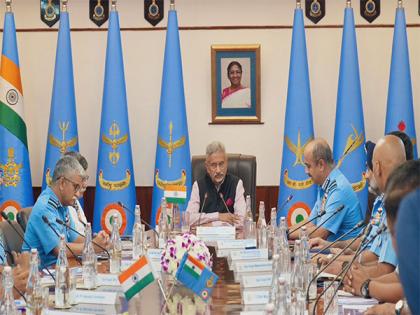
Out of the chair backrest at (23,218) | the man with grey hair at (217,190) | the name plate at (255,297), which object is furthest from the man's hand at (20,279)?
the man with grey hair at (217,190)

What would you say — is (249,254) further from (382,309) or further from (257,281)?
(382,309)

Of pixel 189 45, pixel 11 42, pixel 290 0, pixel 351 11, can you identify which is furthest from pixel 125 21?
pixel 351 11

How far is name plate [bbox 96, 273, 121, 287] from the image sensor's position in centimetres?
317

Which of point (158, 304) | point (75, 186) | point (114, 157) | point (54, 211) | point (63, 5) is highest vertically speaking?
point (63, 5)

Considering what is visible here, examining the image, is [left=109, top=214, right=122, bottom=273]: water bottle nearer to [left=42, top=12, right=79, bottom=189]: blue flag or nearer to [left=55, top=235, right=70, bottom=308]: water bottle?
[left=55, top=235, right=70, bottom=308]: water bottle

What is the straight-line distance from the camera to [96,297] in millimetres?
2850

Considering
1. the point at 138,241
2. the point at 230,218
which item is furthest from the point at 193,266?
the point at 230,218

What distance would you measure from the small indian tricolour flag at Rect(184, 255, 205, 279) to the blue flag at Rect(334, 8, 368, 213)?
3947mm

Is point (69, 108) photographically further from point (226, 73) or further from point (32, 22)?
point (226, 73)

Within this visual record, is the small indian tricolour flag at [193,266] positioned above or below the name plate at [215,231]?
above

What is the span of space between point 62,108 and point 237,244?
296 cm

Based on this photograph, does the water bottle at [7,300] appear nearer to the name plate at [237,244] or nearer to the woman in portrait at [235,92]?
the name plate at [237,244]

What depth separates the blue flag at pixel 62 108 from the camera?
6512 mm

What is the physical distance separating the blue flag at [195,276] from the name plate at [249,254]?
1.02m
